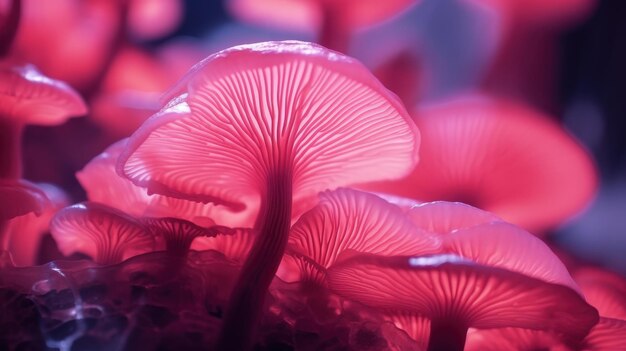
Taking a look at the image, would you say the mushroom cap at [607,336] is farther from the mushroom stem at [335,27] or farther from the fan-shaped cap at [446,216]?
the mushroom stem at [335,27]

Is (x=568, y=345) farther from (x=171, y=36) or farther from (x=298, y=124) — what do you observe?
(x=171, y=36)

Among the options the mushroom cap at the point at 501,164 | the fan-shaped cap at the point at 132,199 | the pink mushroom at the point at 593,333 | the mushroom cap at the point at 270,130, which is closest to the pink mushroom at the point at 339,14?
the mushroom cap at the point at 501,164

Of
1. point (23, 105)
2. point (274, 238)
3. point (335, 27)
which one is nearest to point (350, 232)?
point (274, 238)

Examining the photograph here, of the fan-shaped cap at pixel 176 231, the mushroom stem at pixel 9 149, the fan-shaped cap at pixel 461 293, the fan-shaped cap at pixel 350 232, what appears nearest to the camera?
the fan-shaped cap at pixel 461 293

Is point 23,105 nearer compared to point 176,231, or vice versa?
point 176,231

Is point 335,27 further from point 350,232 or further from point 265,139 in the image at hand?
point 350,232

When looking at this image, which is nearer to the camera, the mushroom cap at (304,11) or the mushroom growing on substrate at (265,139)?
the mushroom growing on substrate at (265,139)

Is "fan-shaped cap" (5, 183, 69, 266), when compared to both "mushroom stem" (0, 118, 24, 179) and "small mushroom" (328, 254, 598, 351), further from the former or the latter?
"small mushroom" (328, 254, 598, 351)
